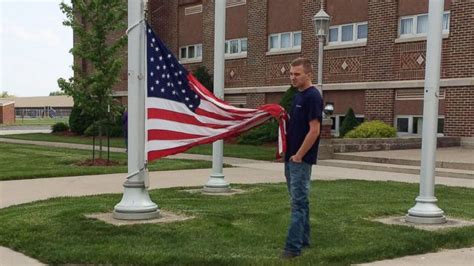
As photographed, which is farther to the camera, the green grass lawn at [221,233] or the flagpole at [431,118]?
the flagpole at [431,118]

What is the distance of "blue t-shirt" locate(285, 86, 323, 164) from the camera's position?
541cm

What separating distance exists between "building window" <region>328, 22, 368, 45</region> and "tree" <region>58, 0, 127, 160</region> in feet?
34.6

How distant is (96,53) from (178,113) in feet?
29.2

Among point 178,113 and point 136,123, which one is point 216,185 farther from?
point 136,123

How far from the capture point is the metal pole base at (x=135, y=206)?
702 centimetres

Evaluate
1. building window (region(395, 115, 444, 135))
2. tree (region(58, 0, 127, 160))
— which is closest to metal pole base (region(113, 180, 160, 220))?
tree (region(58, 0, 127, 160))

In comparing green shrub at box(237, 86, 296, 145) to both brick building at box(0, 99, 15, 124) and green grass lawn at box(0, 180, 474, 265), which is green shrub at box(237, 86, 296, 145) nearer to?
green grass lawn at box(0, 180, 474, 265)

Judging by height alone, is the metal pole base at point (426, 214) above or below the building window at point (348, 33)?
below

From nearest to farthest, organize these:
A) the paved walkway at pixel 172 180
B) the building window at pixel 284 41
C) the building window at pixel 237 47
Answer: the paved walkway at pixel 172 180, the building window at pixel 284 41, the building window at pixel 237 47

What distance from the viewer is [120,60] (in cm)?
1527

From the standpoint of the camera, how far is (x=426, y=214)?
7.15 m

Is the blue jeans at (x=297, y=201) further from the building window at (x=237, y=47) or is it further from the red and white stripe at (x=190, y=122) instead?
the building window at (x=237, y=47)

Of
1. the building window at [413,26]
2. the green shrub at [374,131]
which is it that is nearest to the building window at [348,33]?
the building window at [413,26]

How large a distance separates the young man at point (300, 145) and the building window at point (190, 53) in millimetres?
26209
